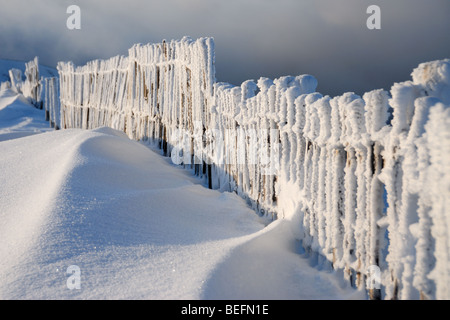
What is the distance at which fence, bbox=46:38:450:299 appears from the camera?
176 cm

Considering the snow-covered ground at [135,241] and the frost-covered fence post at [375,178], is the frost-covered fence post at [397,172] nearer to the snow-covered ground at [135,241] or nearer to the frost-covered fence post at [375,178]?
the frost-covered fence post at [375,178]

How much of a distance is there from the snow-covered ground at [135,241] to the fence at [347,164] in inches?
10.3

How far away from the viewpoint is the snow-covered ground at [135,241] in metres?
2.23

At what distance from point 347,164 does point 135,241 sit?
1580 millimetres

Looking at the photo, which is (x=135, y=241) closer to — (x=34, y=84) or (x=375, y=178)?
(x=375, y=178)

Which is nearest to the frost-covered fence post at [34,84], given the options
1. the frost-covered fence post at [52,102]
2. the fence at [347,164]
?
the frost-covered fence post at [52,102]

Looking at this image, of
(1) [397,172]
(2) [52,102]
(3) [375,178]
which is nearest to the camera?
(1) [397,172]

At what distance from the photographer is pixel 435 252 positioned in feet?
5.62

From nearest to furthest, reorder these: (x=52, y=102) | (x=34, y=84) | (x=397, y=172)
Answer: (x=397, y=172) → (x=52, y=102) → (x=34, y=84)

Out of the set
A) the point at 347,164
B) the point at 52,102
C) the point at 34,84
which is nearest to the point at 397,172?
the point at 347,164

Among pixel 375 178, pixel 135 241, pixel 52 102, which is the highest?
pixel 52 102

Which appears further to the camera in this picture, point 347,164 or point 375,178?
point 347,164

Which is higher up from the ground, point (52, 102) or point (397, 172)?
point (52, 102)

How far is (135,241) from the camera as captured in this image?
277cm
